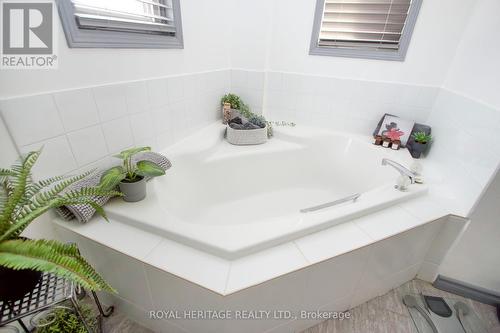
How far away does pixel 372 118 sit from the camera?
1816 mm

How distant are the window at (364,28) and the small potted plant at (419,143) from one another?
0.57 meters

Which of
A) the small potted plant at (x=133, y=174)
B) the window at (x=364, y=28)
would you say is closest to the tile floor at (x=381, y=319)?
the small potted plant at (x=133, y=174)

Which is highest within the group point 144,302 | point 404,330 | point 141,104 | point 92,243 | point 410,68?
point 410,68

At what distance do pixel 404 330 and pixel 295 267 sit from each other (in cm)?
79

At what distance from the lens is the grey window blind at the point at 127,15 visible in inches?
36.0

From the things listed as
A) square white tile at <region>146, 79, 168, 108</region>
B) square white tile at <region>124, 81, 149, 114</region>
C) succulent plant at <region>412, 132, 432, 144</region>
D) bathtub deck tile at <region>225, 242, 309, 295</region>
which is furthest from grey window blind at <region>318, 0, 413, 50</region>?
bathtub deck tile at <region>225, 242, 309, 295</region>

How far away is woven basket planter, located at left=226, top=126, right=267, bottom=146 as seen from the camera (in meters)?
1.70

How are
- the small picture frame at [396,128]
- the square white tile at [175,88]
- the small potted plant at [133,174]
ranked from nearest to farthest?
the small potted plant at [133,174] → the square white tile at [175,88] → the small picture frame at [396,128]

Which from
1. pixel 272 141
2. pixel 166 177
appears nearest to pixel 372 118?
pixel 272 141

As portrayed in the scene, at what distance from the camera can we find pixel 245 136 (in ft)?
5.62

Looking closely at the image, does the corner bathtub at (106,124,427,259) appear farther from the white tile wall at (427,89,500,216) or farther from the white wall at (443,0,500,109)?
the white wall at (443,0,500,109)

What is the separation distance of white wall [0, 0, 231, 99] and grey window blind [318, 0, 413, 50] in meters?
0.78

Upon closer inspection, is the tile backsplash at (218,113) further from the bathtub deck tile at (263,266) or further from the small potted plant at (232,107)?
the bathtub deck tile at (263,266)

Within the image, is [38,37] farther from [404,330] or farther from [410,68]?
[410,68]
